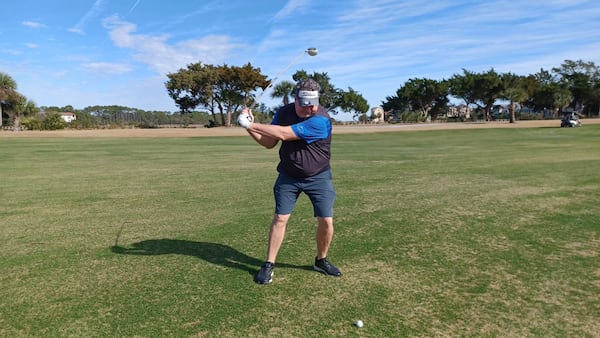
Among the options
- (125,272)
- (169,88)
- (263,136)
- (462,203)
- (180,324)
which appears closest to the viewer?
(180,324)

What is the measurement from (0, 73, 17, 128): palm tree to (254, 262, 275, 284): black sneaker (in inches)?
2649

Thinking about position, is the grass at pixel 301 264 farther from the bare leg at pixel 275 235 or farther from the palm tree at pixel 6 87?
the palm tree at pixel 6 87

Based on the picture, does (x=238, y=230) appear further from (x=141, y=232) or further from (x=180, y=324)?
(x=180, y=324)

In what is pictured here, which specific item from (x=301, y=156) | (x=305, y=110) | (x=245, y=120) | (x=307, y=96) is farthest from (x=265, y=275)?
(x=307, y=96)

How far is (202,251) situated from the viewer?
5.95 m

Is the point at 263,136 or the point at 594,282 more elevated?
the point at 263,136

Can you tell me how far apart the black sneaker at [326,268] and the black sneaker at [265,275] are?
0.54 m

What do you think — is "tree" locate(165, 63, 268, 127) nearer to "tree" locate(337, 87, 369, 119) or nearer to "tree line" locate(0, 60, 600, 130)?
"tree line" locate(0, 60, 600, 130)

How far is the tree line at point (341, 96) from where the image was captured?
61.5 meters

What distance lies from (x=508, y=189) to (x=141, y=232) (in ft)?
26.0

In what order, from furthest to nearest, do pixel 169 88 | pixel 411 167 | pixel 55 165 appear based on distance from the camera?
pixel 169 88
pixel 55 165
pixel 411 167

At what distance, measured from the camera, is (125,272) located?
16.9 ft

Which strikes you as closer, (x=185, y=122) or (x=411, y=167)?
(x=411, y=167)

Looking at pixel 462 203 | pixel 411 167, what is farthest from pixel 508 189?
pixel 411 167
